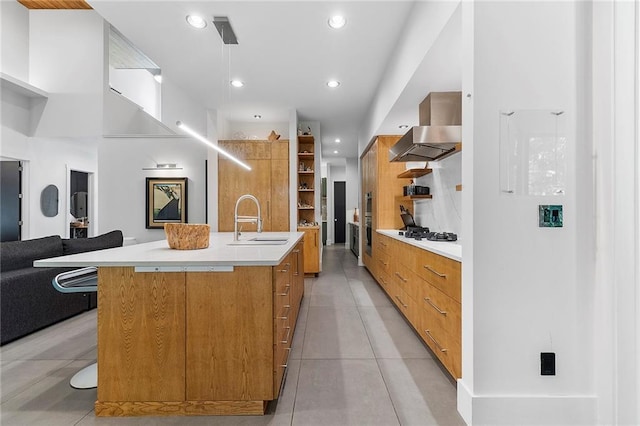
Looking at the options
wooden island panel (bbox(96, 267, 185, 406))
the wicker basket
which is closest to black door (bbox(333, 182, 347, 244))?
the wicker basket

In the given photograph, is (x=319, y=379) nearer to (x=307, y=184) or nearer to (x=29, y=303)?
(x=29, y=303)

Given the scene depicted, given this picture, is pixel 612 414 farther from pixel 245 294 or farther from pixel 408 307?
pixel 245 294

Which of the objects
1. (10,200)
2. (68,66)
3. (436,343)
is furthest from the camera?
(68,66)

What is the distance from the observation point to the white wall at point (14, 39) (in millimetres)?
4438

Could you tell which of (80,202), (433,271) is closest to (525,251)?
(433,271)

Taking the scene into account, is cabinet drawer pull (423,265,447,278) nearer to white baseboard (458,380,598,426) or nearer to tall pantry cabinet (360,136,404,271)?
white baseboard (458,380,598,426)

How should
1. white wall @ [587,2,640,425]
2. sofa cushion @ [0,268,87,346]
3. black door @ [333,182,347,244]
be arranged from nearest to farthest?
white wall @ [587,2,640,425]
sofa cushion @ [0,268,87,346]
black door @ [333,182,347,244]

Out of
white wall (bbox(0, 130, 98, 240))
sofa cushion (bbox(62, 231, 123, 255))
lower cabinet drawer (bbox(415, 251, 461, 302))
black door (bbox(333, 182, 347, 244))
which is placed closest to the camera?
lower cabinet drawer (bbox(415, 251, 461, 302))

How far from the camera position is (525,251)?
1587mm

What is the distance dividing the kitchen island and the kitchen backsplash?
241 cm

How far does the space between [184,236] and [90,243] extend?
2285mm

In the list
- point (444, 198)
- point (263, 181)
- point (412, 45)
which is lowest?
point (444, 198)

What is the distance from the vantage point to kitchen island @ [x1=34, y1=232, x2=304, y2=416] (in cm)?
162

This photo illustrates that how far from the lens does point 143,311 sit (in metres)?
1.62
